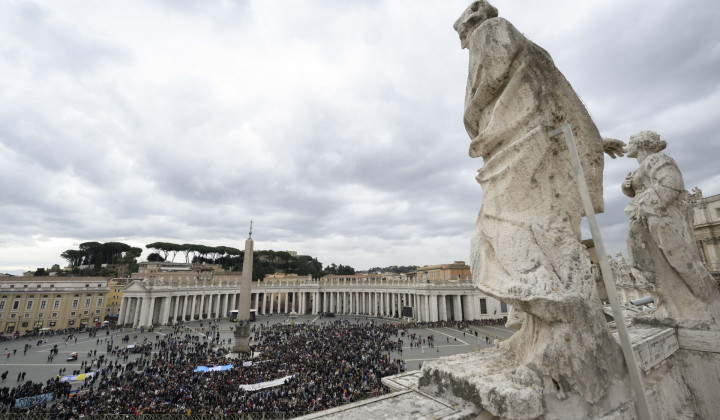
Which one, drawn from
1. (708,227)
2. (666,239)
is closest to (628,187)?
(666,239)

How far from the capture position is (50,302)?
48.0 m

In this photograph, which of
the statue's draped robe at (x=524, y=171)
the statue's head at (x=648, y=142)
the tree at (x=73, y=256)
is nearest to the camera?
the statue's draped robe at (x=524, y=171)

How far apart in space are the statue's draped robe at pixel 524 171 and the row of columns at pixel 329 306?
45.2 metres

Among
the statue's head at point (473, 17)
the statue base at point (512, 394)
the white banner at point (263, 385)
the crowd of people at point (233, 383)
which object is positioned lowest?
the crowd of people at point (233, 383)

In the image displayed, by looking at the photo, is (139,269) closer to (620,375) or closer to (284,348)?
(284,348)

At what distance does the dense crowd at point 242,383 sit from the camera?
526 inches

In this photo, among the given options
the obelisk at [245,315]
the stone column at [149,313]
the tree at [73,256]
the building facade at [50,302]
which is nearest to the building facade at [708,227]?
the obelisk at [245,315]

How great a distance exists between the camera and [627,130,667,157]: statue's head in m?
6.92

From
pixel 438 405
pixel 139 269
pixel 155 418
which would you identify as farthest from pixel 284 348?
pixel 139 269

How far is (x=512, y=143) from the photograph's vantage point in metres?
4.07

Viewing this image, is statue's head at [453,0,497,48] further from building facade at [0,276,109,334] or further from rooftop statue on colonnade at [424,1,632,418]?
building facade at [0,276,109,334]

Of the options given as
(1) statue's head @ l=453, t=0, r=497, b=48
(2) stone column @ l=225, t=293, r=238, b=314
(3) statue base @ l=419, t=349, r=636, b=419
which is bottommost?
(2) stone column @ l=225, t=293, r=238, b=314

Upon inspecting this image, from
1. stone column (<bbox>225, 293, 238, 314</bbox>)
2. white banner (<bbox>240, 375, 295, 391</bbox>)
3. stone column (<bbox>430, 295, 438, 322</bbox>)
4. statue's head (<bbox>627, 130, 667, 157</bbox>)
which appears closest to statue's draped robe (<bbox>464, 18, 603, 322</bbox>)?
statue's head (<bbox>627, 130, 667, 157</bbox>)

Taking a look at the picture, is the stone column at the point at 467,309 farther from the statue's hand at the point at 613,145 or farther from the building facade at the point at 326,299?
the statue's hand at the point at 613,145
